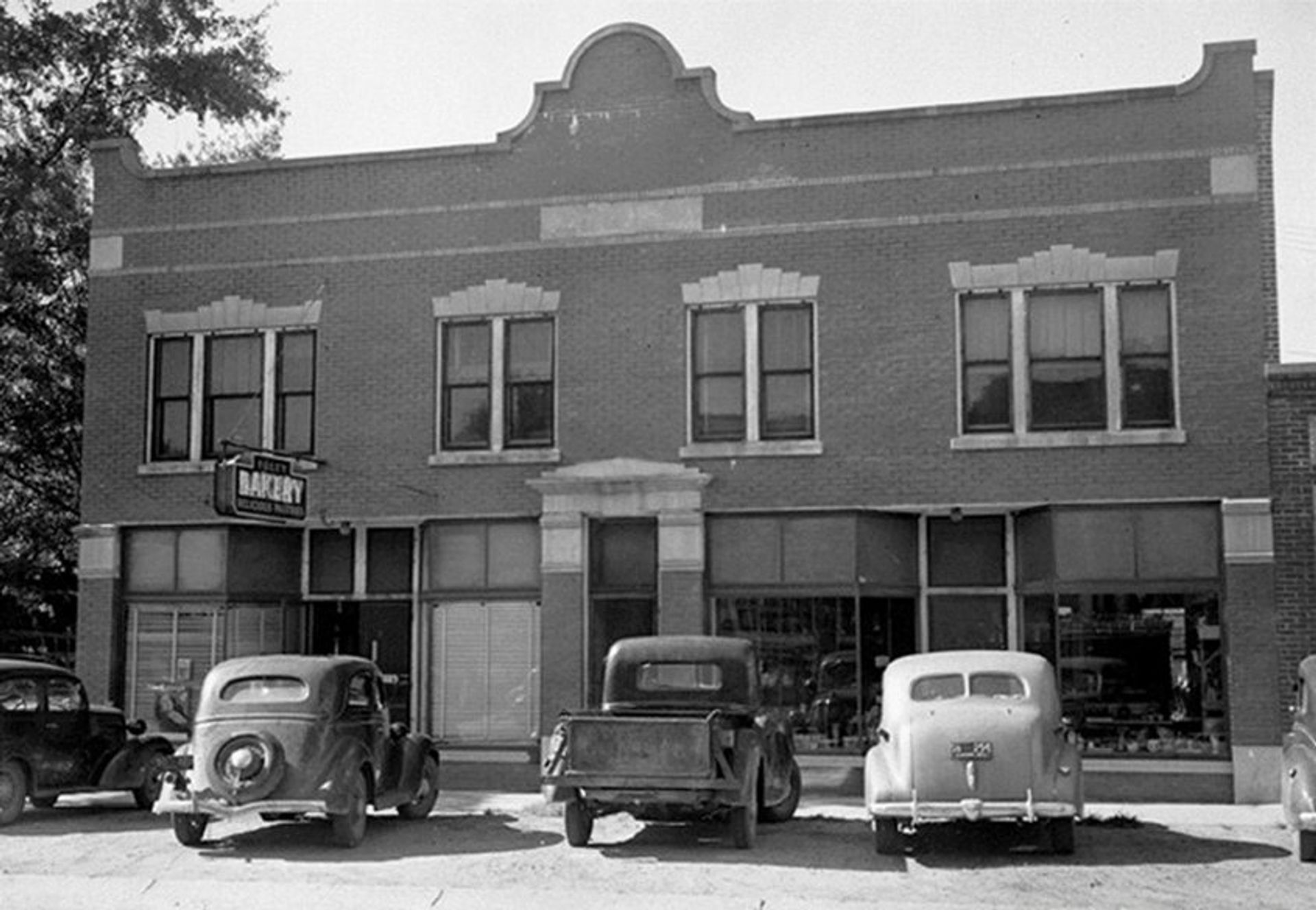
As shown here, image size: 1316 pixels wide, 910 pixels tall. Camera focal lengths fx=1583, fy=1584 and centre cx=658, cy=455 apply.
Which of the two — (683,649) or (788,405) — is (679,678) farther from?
(788,405)

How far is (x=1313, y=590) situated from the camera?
1870 centimetres

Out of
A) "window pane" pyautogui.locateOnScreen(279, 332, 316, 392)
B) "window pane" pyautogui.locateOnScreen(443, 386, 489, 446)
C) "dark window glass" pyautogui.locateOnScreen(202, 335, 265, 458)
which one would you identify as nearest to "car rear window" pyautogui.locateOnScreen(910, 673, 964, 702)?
"window pane" pyautogui.locateOnScreen(443, 386, 489, 446)

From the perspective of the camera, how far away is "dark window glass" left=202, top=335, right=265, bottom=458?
22.3 meters

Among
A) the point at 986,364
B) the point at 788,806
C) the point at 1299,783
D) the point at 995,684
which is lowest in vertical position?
the point at 788,806

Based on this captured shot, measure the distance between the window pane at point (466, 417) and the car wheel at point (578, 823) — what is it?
7.75 m

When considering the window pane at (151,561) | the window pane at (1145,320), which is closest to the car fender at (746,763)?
the window pane at (1145,320)

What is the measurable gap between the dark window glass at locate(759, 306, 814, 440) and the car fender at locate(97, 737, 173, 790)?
27.4ft

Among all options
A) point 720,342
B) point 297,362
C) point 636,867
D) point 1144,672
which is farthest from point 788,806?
point 297,362

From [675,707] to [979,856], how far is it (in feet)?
11.2

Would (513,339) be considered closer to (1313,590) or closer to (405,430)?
(405,430)

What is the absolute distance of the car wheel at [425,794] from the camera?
17.1 m

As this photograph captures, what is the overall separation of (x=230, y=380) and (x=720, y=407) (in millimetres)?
7144

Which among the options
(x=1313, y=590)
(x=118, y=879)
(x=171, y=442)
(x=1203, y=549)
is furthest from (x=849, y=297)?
(x=118, y=879)

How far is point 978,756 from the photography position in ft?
45.2
